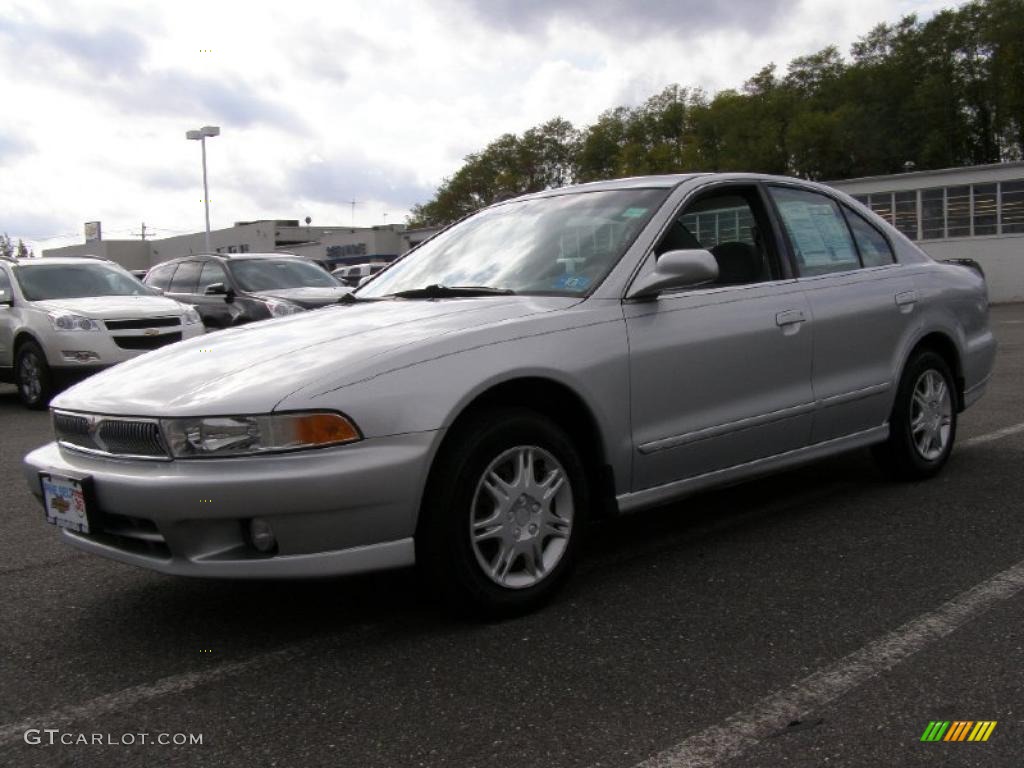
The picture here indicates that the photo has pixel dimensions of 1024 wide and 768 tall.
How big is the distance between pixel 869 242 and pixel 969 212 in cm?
2852

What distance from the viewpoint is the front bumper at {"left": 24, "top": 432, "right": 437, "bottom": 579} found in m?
3.09

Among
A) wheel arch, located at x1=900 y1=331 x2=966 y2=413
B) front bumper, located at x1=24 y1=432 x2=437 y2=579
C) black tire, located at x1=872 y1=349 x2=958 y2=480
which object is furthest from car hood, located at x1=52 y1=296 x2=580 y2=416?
wheel arch, located at x1=900 y1=331 x2=966 y2=413

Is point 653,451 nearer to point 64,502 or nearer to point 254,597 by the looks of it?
point 254,597

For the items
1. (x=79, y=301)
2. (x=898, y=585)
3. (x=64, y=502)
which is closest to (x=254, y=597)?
(x=64, y=502)

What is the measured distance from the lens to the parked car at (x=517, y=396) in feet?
10.3

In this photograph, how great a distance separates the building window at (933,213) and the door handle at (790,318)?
2960cm

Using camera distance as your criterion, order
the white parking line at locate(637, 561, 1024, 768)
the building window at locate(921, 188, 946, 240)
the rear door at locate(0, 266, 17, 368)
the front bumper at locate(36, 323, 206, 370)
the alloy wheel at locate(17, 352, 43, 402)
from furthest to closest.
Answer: the building window at locate(921, 188, 946, 240), the rear door at locate(0, 266, 17, 368), the alloy wheel at locate(17, 352, 43, 402), the front bumper at locate(36, 323, 206, 370), the white parking line at locate(637, 561, 1024, 768)

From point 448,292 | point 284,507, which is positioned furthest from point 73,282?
point 284,507

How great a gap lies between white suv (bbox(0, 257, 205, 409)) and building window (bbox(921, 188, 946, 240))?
85.9 feet

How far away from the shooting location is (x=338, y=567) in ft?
10.4

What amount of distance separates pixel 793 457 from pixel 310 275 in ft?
30.9

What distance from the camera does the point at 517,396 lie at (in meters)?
3.62

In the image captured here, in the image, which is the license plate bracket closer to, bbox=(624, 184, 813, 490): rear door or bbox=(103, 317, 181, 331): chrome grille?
bbox=(624, 184, 813, 490): rear door

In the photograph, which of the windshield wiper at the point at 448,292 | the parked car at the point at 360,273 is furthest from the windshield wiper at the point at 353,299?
the parked car at the point at 360,273
